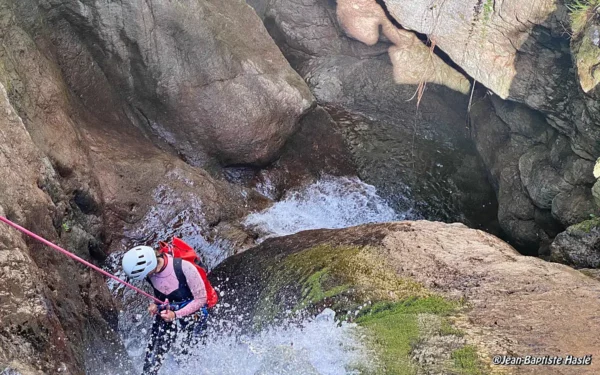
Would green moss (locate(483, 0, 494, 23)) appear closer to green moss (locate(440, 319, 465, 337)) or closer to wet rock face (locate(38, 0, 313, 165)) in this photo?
wet rock face (locate(38, 0, 313, 165))

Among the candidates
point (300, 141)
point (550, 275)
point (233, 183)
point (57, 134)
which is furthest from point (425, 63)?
point (57, 134)

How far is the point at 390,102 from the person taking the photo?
13.5 meters

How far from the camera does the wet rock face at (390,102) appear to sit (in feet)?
36.3

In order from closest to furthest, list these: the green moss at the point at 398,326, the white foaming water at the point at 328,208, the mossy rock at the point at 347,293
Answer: the green moss at the point at 398,326 → the mossy rock at the point at 347,293 → the white foaming water at the point at 328,208

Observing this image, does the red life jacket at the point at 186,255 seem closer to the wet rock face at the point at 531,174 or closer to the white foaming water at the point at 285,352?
the white foaming water at the point at 285,352

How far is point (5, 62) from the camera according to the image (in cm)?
698

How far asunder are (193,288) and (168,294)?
35 cm

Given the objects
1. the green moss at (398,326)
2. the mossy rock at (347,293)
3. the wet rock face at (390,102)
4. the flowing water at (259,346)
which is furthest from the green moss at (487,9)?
the green moss at (398,326)

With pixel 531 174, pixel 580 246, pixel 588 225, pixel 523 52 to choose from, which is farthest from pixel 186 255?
pixel 523 52

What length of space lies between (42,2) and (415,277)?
7429 mm

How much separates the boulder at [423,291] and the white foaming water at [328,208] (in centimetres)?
140

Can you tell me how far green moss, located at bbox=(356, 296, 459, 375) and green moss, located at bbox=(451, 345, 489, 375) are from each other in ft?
1.30

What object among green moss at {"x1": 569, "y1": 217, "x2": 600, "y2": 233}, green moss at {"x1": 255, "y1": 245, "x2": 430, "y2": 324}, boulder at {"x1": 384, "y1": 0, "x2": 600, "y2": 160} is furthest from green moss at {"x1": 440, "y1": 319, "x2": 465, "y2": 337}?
boulder at {"x1": 384, "y1": 0, "x2": 600, "y2": 160}

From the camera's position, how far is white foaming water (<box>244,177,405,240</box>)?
30.3 feet
